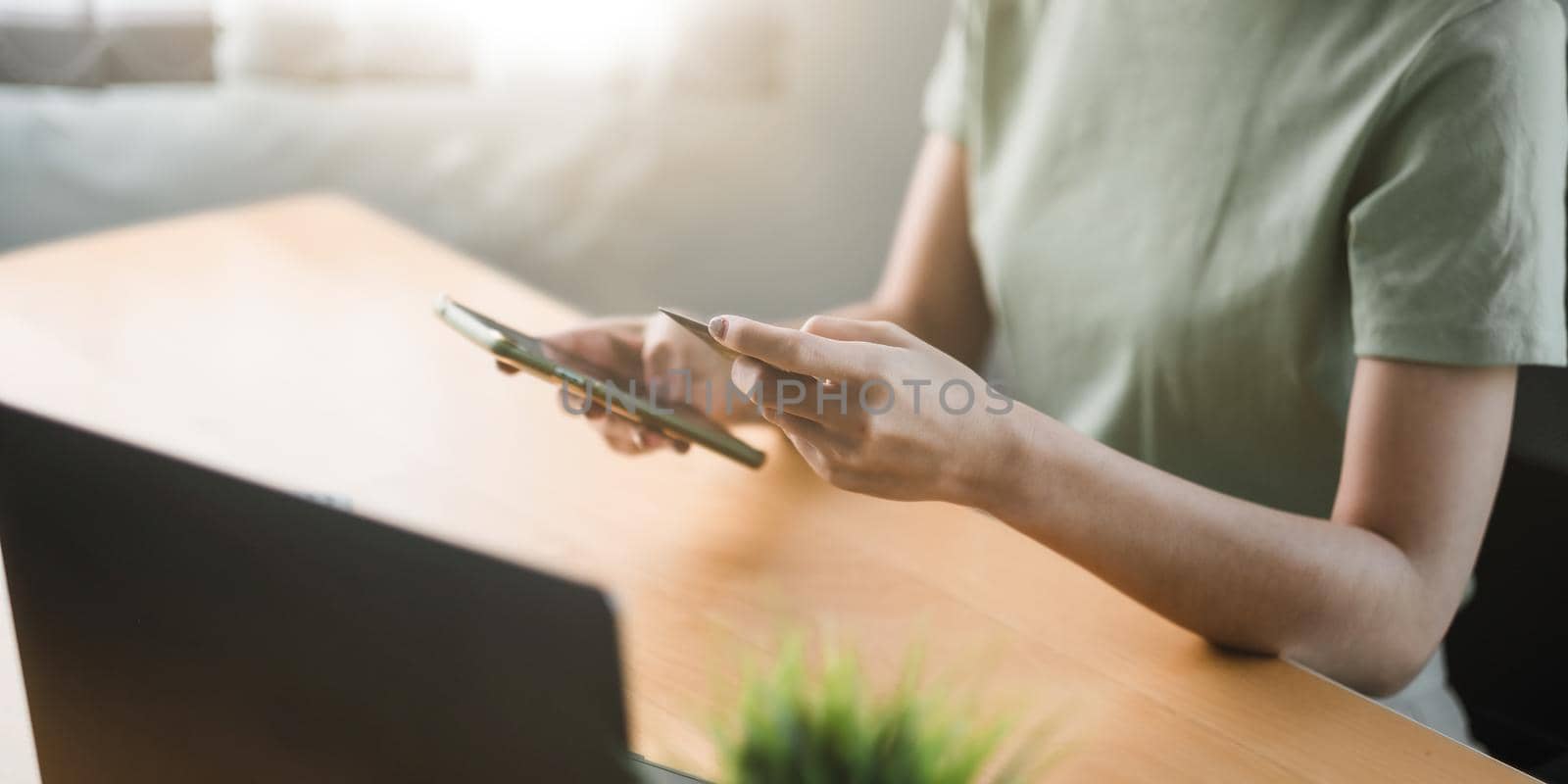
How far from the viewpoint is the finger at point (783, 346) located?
0.44 metres

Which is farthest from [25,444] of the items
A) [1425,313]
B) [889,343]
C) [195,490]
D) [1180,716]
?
[1425,313]

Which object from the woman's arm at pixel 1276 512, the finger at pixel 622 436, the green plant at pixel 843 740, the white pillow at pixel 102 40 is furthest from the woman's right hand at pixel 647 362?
the white pillow at pixel 102 40

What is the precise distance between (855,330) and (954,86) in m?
0.43

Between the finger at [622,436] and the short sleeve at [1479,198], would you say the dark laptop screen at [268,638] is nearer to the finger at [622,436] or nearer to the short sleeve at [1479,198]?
the finger at [622,436]

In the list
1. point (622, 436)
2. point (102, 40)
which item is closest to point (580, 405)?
point (622, 436)

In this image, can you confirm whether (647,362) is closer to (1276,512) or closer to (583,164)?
(1276,512)

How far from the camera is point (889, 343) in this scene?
483 millimetres

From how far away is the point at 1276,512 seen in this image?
564 millimetres

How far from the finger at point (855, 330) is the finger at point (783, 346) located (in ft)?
0.07

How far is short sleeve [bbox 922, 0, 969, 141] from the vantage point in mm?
824

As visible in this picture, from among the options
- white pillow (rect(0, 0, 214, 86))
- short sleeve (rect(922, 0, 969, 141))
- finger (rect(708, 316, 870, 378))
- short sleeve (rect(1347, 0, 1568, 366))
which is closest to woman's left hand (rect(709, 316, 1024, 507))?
finger (rect(708, 316, 870, 378))

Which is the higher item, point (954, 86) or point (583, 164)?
point (954, 86)

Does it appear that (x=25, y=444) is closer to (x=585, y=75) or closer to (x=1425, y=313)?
(x=1425, y=313)

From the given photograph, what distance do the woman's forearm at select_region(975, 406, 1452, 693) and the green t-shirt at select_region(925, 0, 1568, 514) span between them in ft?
0.26
